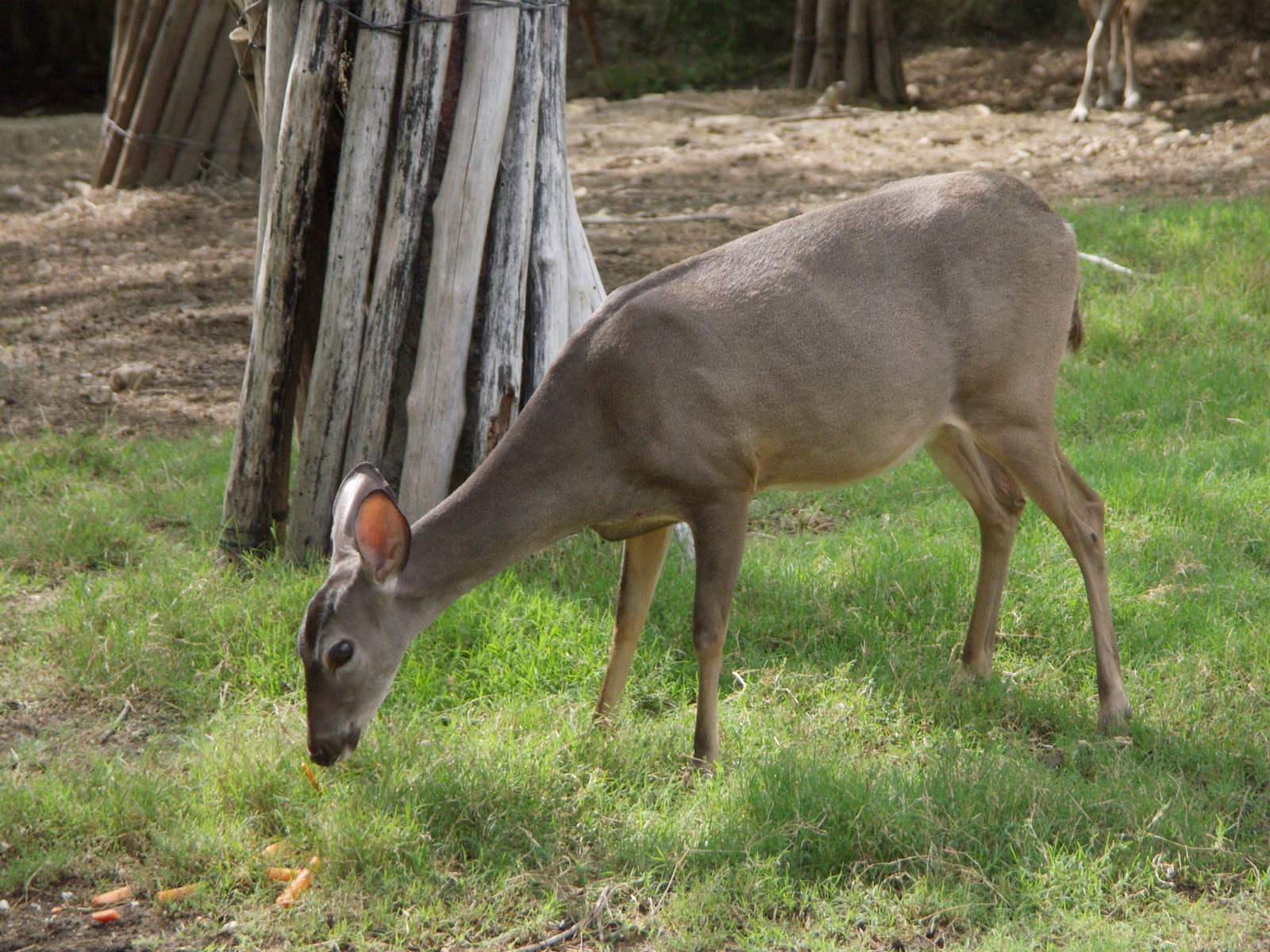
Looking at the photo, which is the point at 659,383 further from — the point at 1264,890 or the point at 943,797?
the point at 1264,890

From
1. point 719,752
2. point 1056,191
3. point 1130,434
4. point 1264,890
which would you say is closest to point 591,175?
point 1056,191

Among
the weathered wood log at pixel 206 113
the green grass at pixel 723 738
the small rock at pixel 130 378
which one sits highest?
the weathered wood log at pixel 206 113

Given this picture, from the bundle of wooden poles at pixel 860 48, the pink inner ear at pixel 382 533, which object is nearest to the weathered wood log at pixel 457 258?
the pink inner ear at pixel 382 533

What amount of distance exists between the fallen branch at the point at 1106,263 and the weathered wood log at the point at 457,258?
167 inches

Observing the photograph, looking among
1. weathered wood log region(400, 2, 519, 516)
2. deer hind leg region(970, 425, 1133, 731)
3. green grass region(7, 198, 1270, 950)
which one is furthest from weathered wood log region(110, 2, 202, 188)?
deer hind leg region(970, 425, 1133, 731)

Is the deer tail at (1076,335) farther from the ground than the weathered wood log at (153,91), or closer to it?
closer to it

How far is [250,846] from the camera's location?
12.9 feet

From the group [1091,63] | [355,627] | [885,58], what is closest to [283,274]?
[355,627]

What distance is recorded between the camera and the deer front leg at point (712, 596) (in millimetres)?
4316

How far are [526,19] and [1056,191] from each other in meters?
6.04

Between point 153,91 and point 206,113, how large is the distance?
0.42 meters

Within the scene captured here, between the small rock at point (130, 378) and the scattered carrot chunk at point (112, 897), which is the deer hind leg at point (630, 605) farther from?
the small rock at point (130, 378)

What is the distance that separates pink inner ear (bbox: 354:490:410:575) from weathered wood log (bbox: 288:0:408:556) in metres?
1.47

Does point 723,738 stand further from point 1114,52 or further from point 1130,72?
point 1114,52
